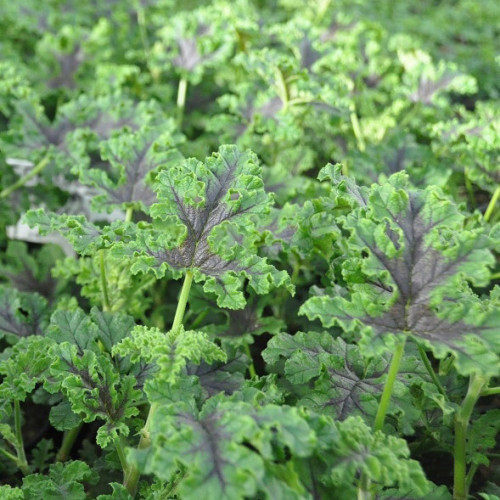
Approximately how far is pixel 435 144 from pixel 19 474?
A: 8.72 feet

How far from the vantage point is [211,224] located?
212 cm

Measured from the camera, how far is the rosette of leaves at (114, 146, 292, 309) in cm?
204

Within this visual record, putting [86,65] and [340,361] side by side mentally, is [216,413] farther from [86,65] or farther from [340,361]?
[86,65]

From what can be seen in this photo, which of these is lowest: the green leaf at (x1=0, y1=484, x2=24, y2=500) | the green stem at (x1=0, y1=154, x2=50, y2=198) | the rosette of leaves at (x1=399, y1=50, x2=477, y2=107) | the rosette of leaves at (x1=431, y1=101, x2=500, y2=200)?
the green leaf at (x1=0, y1=484, x2=24, y2=500)

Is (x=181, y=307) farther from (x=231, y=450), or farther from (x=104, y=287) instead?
(x=104, y=287)

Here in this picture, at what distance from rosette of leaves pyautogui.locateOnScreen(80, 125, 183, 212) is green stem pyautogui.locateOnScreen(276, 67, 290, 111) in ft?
2.58

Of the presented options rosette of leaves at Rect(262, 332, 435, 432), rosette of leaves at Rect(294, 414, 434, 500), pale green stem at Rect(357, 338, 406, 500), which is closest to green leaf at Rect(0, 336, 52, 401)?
rosette of leaves at Rect(262, 332, 435, 432)

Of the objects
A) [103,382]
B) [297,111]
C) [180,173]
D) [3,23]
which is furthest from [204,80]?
[103,382]

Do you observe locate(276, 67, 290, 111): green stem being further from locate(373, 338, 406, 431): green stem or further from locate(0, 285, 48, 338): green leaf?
locate(373, 338, 406, 431): green stem

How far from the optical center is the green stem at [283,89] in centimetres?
329

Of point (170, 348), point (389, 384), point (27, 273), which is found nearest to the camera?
point (389, 384)

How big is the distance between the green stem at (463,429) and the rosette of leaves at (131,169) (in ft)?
4.86

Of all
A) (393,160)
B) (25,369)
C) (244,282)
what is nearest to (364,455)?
(25,369)

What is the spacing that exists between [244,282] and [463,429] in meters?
1.24
